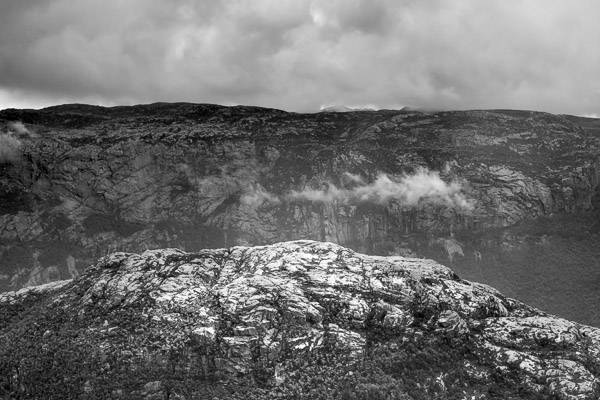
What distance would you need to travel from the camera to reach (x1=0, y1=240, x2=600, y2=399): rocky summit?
111 metres

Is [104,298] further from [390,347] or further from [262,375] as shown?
[390,347]

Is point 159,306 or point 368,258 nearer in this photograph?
point 159,306

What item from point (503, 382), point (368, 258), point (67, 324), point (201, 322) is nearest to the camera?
point (503, 382)

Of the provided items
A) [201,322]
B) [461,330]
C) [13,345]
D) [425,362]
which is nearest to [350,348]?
[425,362]

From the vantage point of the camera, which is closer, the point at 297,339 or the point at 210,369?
the point at 210,369

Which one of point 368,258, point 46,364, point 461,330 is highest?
point 368,258

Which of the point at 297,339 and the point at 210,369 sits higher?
the point at 297,339

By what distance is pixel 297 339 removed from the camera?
11594cm

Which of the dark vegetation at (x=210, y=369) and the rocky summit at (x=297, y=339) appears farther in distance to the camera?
the rocky summit at (x=297, y=339)

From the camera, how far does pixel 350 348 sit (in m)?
116

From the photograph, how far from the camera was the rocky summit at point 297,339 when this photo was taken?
110812 mm

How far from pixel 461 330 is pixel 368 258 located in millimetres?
29492

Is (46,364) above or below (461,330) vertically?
below

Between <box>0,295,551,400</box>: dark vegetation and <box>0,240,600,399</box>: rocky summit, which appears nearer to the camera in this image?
<box>0,295,551,400</box>: dark vegetation
